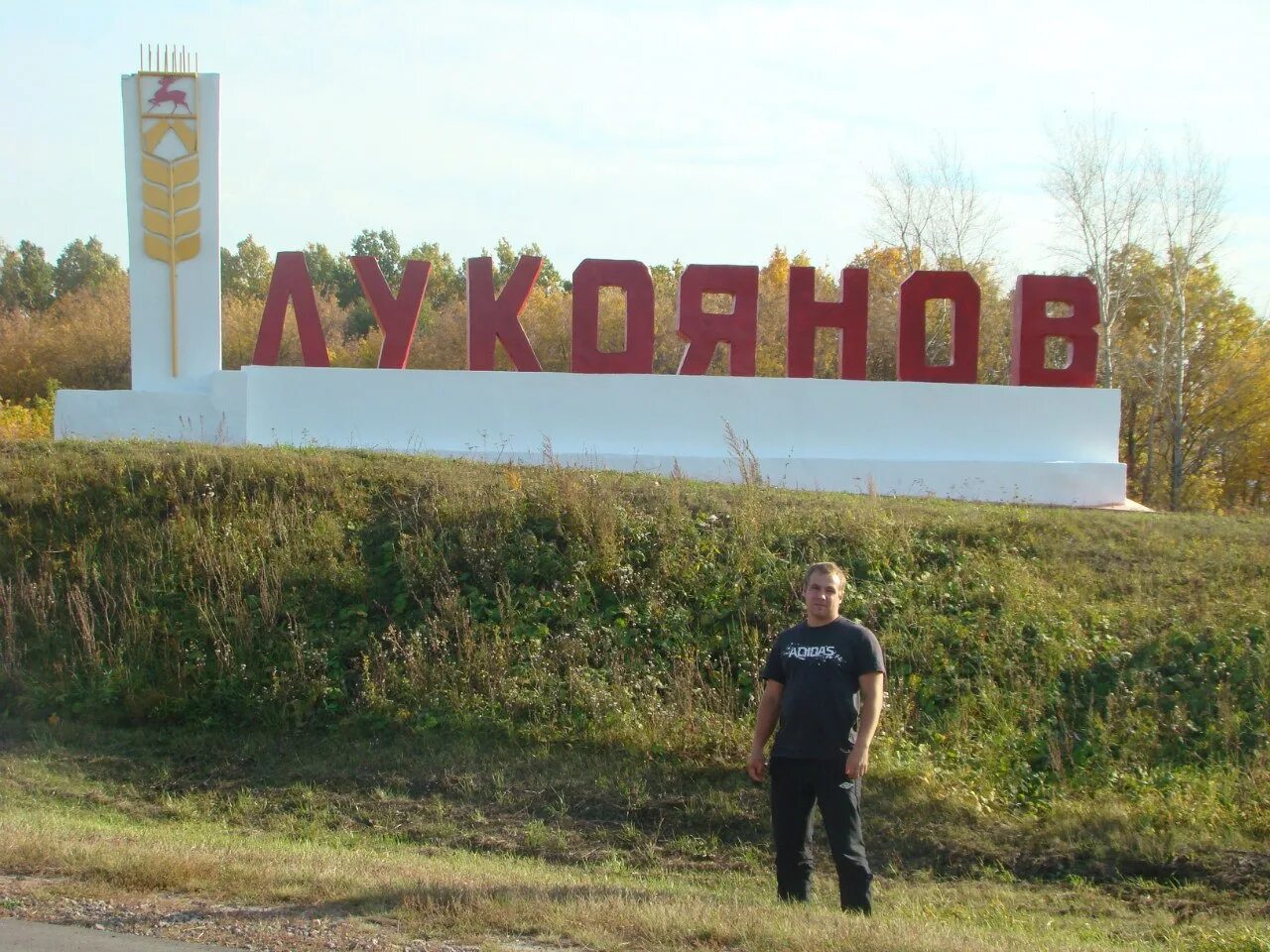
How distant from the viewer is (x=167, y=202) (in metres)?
17.8

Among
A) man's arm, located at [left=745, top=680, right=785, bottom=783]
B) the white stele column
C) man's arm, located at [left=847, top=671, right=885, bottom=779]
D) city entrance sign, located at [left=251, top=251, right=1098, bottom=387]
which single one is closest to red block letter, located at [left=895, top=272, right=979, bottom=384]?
city entrance sign, located at [left=251, top=251, right=1098, bottom=387]

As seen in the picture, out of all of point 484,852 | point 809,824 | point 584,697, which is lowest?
point 484,852

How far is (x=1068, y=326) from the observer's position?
18594 mm

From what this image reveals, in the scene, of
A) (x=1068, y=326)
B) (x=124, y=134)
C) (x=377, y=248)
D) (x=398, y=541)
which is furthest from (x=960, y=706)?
(x=377, y=248)

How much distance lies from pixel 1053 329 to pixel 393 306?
9.76 m

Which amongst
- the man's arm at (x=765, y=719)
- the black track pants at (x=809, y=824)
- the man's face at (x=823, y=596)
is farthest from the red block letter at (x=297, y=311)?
the black track pants at (x=809, y=824)

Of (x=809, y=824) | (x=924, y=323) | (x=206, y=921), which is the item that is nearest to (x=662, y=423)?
(x=924, y=323)

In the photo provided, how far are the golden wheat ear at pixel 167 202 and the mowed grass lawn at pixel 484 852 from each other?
31.1 feet

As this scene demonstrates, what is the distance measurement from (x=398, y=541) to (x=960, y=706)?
538 cm

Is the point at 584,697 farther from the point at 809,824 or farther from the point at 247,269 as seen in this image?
the point at 247,269

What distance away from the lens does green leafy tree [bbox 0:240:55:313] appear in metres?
61.7

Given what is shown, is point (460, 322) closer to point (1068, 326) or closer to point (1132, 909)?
point (1068, 326)

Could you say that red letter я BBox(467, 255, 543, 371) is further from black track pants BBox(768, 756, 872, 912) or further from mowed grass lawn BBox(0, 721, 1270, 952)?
black track pants BBox(768, 756, 872, 912)

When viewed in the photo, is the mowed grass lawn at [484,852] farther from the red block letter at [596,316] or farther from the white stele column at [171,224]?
the red block letter at [596,316]
